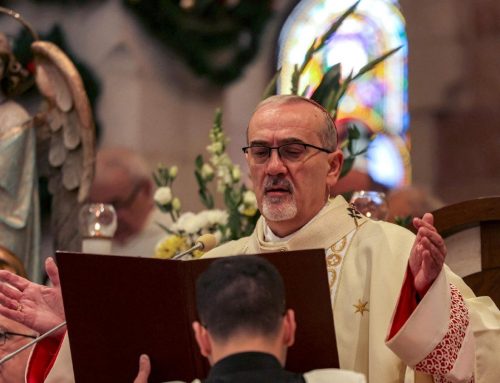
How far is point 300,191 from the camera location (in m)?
4.34

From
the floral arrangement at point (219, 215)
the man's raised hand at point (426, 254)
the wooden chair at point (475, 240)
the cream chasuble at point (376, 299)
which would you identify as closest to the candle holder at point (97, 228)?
the floral arrangement at point (219, 215)

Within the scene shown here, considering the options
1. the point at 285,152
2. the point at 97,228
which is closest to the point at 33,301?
the point at 285,152

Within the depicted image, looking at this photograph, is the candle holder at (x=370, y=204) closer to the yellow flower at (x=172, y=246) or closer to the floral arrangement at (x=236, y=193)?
the floral arrangement at (x=236, y=193)

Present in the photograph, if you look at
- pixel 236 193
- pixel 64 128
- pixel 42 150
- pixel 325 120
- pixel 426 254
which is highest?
pixel 64 128

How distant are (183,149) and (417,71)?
6.58ft

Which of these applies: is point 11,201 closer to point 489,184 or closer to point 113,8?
point 113,8

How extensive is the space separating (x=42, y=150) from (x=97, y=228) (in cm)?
245

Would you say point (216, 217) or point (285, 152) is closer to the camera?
point (285, 152)

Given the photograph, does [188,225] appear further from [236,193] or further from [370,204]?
[370,204]

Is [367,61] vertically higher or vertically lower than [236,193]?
higher

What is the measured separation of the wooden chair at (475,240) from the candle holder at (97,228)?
1932 millimetres

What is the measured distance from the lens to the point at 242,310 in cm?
280

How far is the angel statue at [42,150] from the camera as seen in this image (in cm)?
836

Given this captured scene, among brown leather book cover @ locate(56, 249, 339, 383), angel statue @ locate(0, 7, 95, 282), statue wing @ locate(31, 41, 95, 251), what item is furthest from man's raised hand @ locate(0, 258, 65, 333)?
statue wing @ locate(31, 41, 95, 251)
